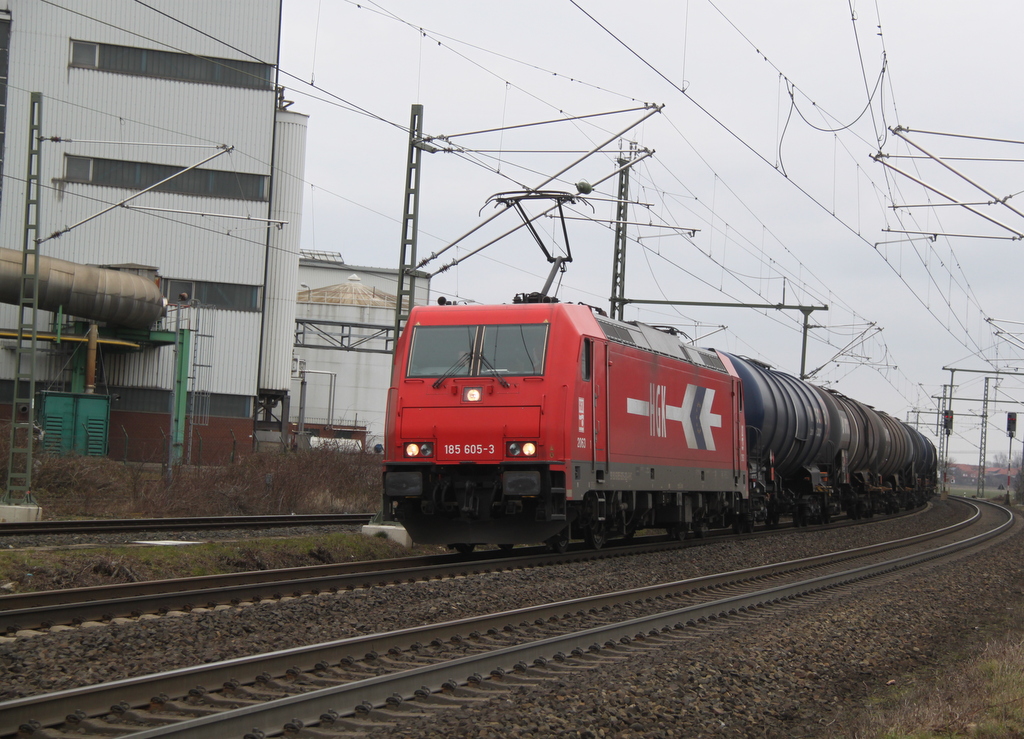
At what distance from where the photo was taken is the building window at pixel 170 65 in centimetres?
3703

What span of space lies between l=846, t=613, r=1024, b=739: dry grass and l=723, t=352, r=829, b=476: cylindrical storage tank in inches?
559

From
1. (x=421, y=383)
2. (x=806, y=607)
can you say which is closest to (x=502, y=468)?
(x=421, y=383)

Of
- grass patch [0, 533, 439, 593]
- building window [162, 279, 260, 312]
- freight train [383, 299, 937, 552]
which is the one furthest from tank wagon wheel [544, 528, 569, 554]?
building window [162, 279, 260, 312]

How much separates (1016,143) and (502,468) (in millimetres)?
9242

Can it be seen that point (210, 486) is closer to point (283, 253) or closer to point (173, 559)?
point (173, 559)

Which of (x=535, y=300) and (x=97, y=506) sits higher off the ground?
(x=535, y=300)

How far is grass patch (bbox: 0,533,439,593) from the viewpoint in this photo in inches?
453

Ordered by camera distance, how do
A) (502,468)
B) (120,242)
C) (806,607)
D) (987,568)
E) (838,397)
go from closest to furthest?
(806,607) → (502,468) → (987,568) → (838,397) → (120,242)

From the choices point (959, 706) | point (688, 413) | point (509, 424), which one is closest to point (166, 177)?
point (688, 413)

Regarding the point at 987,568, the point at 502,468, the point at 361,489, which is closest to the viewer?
the point at 502,468

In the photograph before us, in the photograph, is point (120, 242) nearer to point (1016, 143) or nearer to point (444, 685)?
point (1016, 143)

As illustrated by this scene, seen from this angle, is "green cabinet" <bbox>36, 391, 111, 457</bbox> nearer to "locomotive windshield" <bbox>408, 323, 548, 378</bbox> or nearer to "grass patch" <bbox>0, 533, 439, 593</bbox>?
"grass patch" <bbox>0, 533, 439, 593</bbox>

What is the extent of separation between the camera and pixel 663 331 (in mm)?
18250

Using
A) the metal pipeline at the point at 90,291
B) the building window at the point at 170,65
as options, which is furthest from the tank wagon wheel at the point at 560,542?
the building window at the point at 170,65
